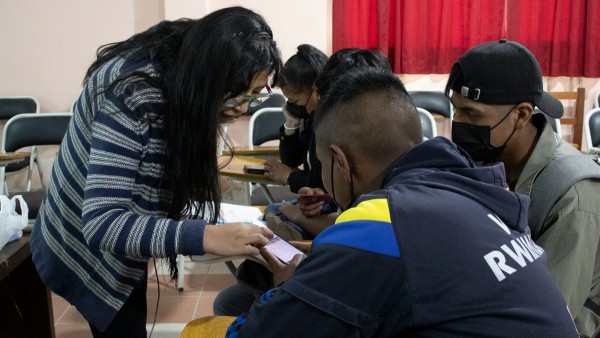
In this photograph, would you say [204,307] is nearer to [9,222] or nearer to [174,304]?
[174,304]

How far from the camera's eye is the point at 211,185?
131cm

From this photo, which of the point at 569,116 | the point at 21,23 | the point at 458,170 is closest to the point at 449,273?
the point at 458,170

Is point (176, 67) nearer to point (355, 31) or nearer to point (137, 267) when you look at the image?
point (137, 267)

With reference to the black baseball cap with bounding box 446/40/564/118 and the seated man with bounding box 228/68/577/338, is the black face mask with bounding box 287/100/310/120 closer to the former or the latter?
the black baseball cap with bounding box 446/40/564/118

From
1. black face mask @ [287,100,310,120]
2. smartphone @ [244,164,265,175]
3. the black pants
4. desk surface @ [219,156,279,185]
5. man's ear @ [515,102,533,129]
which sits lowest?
the black pants

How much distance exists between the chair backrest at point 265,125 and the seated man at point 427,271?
285 cm

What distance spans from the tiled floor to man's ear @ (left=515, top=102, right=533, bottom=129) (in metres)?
1.60

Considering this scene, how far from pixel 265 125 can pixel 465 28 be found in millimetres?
1872

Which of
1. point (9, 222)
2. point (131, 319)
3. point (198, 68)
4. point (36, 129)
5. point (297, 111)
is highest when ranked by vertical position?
point (198, 68)

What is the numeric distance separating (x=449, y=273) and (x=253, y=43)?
691 mm

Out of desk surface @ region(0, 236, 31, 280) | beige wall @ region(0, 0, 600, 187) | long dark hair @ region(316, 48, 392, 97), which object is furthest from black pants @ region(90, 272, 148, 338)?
beige wall @ region(0, 0, 600, 187)

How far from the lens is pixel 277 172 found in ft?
8.29

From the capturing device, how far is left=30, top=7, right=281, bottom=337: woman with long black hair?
111 cm

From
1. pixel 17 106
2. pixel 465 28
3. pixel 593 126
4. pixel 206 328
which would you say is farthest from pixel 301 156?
pixel 17 106
